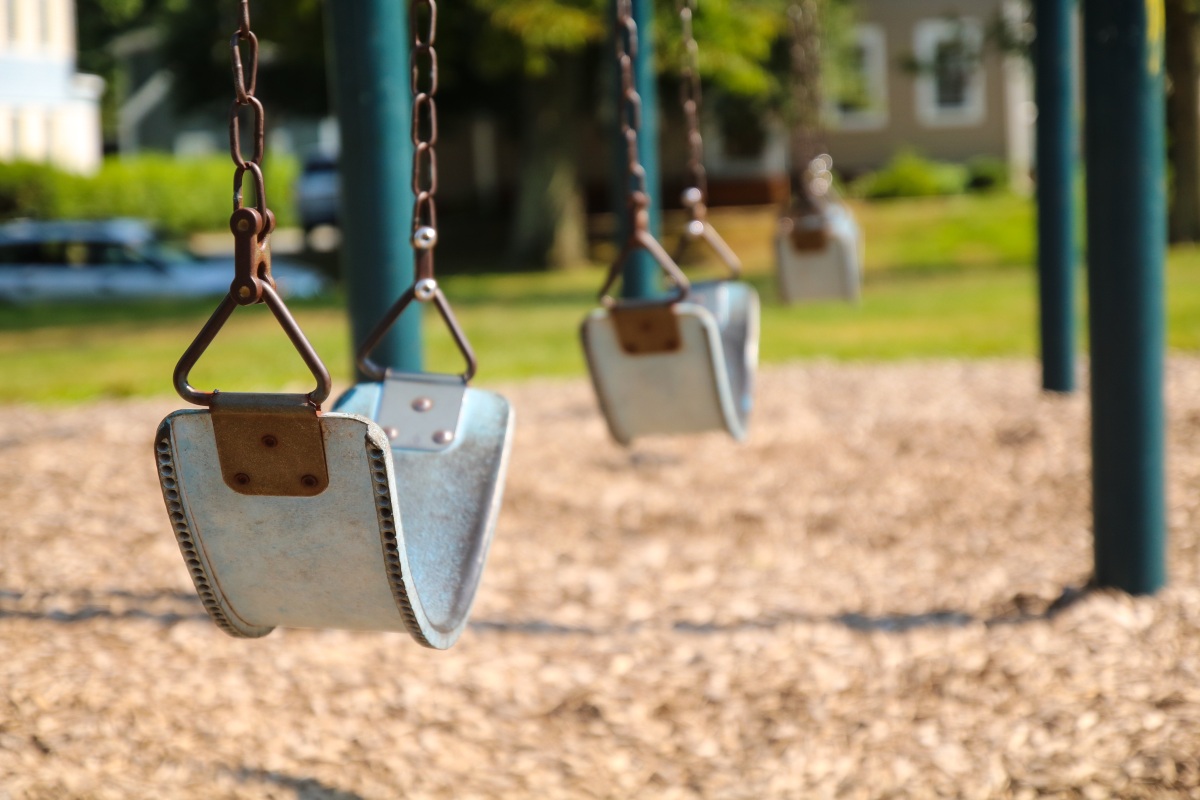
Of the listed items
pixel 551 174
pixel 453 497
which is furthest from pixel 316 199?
pixel 453 497

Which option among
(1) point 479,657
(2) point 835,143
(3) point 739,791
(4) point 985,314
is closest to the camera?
(3) point 739,791

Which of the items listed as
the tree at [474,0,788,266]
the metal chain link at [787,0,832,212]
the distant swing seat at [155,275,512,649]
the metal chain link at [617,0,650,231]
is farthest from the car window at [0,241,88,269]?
the distant swing seat at [155,275,512,649]

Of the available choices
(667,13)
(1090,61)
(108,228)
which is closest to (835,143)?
(667,13)

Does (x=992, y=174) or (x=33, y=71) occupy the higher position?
(x=33, y=71)

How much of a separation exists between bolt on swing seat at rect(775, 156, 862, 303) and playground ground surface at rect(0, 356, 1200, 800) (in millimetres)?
892

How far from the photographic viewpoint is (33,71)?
33.1 m

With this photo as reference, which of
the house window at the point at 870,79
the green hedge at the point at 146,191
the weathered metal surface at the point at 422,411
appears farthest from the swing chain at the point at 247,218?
the house window at the point at 870,79

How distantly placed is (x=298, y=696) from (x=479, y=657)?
52cm

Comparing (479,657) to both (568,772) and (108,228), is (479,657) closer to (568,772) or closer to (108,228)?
(568,772)

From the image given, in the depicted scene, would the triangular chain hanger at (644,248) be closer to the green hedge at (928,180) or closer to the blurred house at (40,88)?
the green hedge at (928,180)

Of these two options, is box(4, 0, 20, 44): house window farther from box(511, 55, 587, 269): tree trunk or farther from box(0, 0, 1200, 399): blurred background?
box(511, 55, 587, 269): tree trunk

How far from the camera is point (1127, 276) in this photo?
384cm

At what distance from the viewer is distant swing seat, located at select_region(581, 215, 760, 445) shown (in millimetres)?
3760

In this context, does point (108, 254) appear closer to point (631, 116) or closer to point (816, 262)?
point (816, 262)
